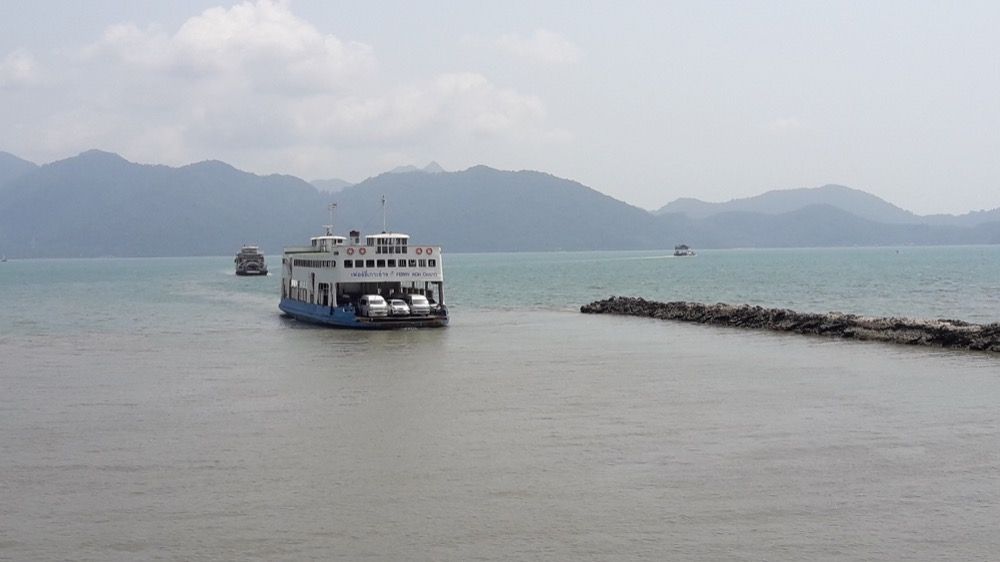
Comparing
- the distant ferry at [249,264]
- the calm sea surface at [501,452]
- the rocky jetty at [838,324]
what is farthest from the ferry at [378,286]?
the distant ferry at [249,264]

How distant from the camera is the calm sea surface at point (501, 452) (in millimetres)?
15023

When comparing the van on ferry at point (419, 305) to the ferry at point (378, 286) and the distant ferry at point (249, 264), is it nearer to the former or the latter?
the ferry at point (378, 286)

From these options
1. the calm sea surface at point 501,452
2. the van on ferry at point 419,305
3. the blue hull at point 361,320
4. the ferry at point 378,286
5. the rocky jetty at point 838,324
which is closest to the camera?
the calm sea surface at point 501,452

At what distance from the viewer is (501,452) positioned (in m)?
20.9

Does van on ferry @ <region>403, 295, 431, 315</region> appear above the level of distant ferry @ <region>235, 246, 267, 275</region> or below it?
below

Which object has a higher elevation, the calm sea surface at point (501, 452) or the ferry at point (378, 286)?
the ferry at point (378, 286)

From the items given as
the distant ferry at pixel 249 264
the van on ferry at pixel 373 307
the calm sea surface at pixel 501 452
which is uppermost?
the distant ferry at pixel 249 264

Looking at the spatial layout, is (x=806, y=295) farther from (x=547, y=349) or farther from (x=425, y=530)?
(x=425, y=530)

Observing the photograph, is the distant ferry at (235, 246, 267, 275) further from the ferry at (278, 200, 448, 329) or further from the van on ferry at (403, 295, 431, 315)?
the van on ferry at (403, 295, 431, 315)

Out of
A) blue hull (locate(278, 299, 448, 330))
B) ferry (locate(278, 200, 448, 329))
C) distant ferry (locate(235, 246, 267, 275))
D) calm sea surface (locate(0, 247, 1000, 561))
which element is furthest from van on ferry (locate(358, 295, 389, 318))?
distant ferry (locate(235, 246, 267, 275))

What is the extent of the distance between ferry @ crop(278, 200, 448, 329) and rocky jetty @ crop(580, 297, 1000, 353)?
47.2 feet

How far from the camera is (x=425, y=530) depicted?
50.9 ft

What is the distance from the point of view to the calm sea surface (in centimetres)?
1502

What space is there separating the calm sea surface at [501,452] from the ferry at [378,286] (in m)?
7.81
